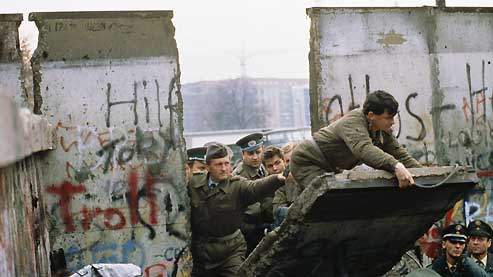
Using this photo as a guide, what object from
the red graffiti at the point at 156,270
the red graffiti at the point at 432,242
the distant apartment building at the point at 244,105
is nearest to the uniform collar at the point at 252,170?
the red graffiti at the point at 156,270

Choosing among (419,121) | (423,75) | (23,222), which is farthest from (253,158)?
(23,222)

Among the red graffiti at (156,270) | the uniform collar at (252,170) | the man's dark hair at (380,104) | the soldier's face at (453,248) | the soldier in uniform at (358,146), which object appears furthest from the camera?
the uniform collar at (252,170)

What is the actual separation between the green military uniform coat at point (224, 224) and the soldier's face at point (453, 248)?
1800 millimetres

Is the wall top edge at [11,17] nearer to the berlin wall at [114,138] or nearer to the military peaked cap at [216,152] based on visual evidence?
the berlin wall at [114,138]

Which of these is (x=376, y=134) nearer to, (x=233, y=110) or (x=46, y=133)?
(x=46, y=133)

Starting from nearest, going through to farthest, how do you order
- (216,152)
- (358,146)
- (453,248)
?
(358,146), (453,248), (216,152)

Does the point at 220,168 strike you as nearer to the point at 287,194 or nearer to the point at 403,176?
the point at 287,194

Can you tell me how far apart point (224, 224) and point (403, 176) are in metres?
3.04

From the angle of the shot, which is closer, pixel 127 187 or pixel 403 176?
pixel 403 176

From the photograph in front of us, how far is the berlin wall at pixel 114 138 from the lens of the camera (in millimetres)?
9578

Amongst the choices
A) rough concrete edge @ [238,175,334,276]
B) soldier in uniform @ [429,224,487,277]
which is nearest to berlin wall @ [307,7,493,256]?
soldier in uniform @ [429,224,487,277]

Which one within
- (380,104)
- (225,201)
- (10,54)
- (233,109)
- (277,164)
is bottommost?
(233,109)

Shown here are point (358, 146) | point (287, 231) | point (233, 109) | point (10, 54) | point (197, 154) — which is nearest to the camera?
point (358, 146)

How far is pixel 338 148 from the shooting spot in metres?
7.38
